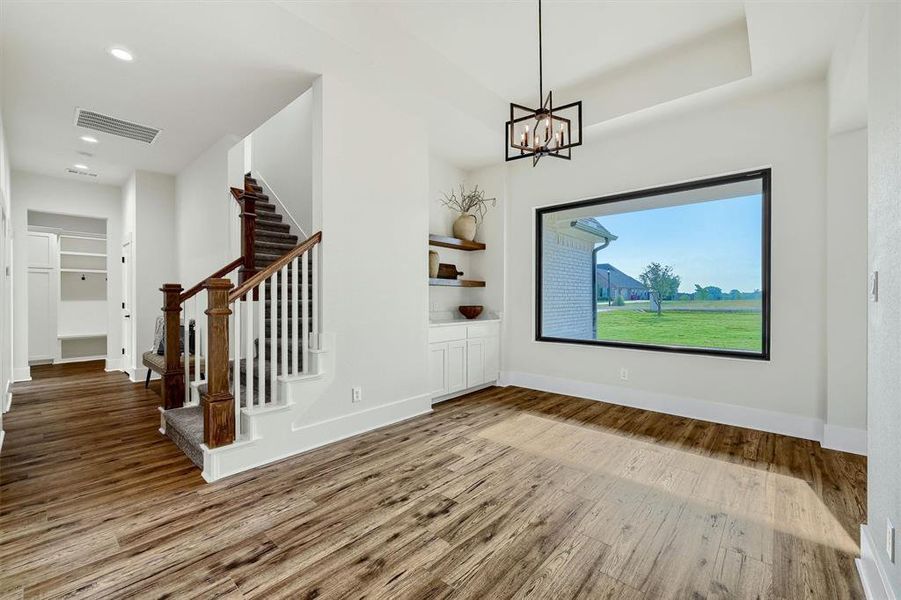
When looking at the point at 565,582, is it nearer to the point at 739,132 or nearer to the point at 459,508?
the point at 459,508

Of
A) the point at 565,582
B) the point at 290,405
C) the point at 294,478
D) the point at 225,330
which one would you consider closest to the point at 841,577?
the point at 565,582

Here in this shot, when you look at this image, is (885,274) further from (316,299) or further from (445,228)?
(445,228)

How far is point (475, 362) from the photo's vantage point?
4871 millimetres

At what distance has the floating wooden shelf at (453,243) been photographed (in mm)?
4688

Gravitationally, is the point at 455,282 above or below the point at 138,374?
above

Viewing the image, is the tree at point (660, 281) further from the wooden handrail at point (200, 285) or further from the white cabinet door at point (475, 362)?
the wooden handrail at point (200, 285)

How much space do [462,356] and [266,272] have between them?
2.46 meters

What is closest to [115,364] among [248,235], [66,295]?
[66,295]

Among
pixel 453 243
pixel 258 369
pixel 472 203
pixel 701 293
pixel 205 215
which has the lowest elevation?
pixel 258 369

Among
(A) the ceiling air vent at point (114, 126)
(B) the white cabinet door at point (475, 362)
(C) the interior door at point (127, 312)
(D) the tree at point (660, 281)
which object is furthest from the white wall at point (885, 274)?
(C) the interior door at point (127, 312)

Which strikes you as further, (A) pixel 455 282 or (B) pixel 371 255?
(A) pixel 455 282

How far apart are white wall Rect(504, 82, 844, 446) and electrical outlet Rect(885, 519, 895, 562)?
2.28 meters

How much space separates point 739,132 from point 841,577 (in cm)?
347

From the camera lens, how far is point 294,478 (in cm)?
263
